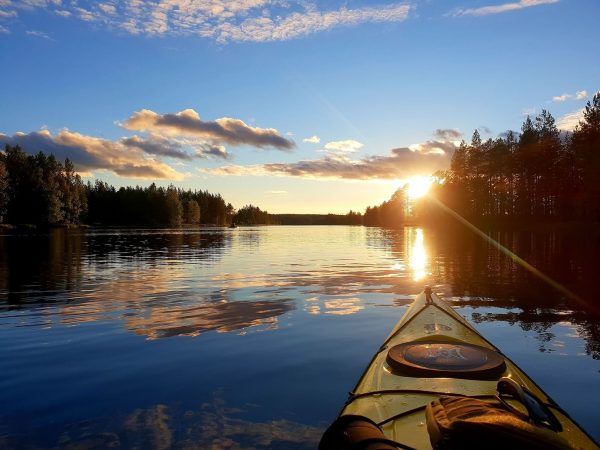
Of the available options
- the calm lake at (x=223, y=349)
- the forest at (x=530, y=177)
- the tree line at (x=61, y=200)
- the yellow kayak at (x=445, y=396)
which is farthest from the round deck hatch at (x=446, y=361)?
the tree line at (x=61, y=200)

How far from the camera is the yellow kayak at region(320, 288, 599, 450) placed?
3.61 m

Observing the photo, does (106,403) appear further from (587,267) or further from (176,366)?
(587,267)

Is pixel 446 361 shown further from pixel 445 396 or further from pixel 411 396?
pixel 445 396

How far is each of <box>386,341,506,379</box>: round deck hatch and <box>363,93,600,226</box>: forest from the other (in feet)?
221

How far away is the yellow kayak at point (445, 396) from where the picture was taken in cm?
361

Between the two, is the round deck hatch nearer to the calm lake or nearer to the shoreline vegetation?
the calm lake

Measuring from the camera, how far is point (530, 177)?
84.4 m

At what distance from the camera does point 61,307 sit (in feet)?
49.7

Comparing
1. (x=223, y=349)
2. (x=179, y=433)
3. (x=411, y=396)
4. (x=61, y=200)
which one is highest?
(x=61, y=200)

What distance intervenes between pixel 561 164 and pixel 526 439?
298 feet

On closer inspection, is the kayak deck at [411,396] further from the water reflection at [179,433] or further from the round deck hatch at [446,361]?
the water reflection at [179,433]

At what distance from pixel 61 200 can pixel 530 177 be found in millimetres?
→ 116242

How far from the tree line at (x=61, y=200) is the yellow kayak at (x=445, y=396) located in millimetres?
108057

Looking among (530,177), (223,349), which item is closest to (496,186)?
(530,177)
